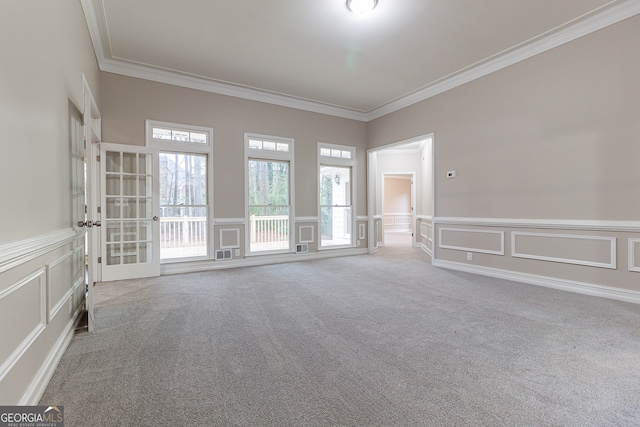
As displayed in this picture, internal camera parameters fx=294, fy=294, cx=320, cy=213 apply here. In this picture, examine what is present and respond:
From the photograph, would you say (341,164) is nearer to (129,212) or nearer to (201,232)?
(201,232)

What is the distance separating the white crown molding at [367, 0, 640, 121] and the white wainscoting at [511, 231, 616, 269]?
7.99ft

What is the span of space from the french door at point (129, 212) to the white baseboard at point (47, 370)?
207 cm

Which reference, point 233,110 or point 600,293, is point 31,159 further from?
point 600,293

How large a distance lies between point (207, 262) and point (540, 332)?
15.0 feet

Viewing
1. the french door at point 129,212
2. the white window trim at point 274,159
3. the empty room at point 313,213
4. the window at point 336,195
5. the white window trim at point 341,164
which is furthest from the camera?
the window at point 336,195

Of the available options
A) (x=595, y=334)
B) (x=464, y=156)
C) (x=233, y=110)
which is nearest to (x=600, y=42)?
(x=464, y=156)

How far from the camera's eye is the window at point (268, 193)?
5.52 metres

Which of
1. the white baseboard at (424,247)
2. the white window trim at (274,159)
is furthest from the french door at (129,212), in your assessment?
the white baseboard at (424,247)

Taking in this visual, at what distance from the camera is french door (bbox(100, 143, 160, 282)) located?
4.28 m

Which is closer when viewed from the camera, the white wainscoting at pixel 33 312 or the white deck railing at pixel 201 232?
the white wainscoting at pixel 33 312

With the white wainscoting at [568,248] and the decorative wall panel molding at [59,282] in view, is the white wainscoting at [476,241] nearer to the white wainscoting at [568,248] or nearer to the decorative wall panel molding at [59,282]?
the white wainscoting at [568,248]

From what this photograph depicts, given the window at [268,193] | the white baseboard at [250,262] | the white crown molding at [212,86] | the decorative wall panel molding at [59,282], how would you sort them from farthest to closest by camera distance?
the window at [268,193] → the white baseboard at [250,262] → the white crown molding at [212,86] → the decorative wall panel molding at [59,282]

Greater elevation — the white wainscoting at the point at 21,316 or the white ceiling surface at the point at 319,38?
the white ceiling surface at the point at 319,38

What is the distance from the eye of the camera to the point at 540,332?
245cm
